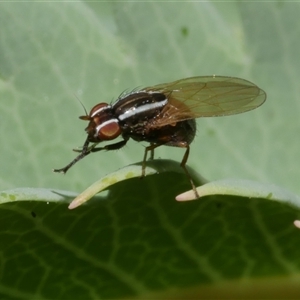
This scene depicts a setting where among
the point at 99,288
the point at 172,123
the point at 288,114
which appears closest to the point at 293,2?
the point at 288,114

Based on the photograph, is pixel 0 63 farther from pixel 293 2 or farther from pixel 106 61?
pixel 293 2

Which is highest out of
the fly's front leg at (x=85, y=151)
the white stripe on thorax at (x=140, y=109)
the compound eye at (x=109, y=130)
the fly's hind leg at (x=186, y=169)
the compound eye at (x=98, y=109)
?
the compound eye at (x=98, y=109)

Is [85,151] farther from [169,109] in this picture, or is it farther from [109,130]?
[169,109]

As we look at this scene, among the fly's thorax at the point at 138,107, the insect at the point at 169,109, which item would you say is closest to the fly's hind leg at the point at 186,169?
the insect at the point at 169,109

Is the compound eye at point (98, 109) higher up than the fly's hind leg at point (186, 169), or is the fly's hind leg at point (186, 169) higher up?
the compound eye at point (98, 109)

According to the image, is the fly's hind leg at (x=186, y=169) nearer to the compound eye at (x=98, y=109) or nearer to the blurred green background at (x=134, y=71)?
the blurred green background at (x=134, y=71)

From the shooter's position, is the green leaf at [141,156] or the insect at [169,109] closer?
the green leaf at [141,156]

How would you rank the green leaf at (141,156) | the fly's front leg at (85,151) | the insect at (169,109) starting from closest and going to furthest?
the green leaf at (141,156)
the fly's front leg at (85,151)
the insect at (169,109)

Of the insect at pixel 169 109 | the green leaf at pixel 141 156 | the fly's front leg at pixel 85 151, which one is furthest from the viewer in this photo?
the insect at pixel 169 109

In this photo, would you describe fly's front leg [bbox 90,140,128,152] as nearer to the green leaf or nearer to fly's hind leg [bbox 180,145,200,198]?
the green leaf
